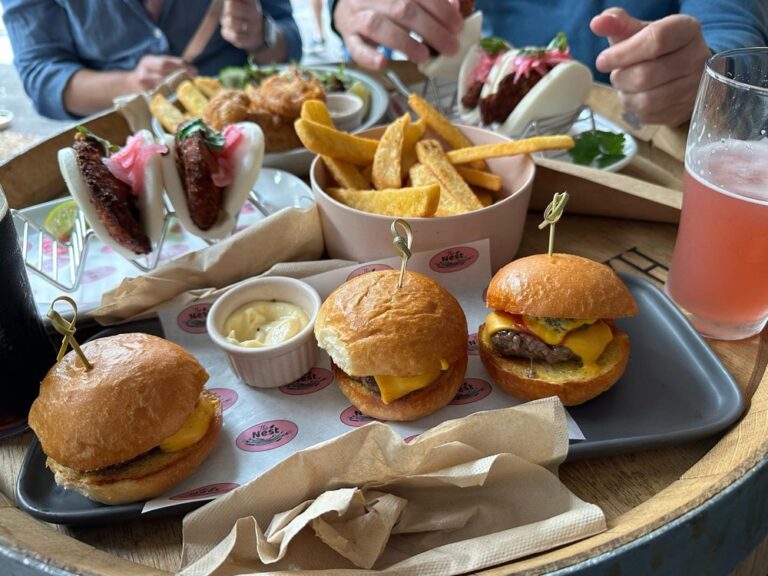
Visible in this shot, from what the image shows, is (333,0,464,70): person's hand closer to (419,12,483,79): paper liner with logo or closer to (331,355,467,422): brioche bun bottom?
(419,12,483,79): paper liner with logo

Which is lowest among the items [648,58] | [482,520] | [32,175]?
[482,520]

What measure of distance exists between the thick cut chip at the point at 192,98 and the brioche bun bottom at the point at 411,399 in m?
1.33

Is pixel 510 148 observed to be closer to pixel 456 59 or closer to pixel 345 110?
pixel 345 110

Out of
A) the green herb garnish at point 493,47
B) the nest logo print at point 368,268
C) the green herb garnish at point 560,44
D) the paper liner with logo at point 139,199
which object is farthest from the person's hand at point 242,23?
the nest logo print at point 368,268

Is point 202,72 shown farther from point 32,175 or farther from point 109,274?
point 109,274

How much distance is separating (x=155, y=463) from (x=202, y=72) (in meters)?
2.83

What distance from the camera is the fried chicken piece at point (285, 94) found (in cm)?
204

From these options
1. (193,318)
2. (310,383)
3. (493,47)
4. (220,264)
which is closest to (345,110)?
(493,47)

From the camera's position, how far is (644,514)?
0.89 metres

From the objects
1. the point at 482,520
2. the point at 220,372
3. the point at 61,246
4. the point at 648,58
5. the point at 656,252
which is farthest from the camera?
the point at 648,58

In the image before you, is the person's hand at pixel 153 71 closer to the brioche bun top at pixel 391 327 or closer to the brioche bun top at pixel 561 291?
the brioche bun top at pixel 391 327

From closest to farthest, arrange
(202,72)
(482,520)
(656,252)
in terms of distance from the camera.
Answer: (482,520) → (656,252) → (202,72)

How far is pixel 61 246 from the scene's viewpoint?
1.68m

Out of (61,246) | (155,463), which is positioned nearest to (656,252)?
(155,463)
